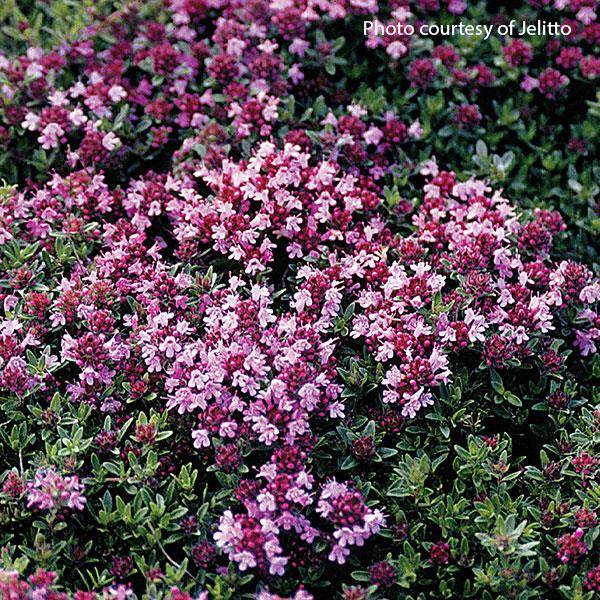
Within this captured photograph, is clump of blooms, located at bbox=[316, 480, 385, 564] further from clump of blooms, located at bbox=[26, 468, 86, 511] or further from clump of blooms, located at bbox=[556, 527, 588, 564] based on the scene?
clump of blooms, located at bbox=[26, 468, 86, 511]

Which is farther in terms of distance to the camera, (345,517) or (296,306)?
(296,306)

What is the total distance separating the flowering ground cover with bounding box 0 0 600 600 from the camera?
2682 mm

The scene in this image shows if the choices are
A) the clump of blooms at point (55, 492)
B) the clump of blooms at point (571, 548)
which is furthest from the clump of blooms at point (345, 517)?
the clump of blooms at point (55, 492)

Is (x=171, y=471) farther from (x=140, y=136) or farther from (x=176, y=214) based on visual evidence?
(x=140, y=136)

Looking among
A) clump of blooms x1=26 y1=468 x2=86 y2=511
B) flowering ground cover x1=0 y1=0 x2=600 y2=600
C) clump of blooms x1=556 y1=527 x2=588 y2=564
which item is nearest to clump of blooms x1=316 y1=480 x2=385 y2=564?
flowering ground cover x1=0 y1=0 x2=600 y2=600

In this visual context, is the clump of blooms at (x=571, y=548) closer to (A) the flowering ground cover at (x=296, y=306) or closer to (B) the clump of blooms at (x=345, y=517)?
(A) the flowering ground cover at (x=296, y=306)

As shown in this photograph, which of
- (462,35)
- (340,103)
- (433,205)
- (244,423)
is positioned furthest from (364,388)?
(462,35)

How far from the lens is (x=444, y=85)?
4086 mm

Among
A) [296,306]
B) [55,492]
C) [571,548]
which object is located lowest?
[571,548]

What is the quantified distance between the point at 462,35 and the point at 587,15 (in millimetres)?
594

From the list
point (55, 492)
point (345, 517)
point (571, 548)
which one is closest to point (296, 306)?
point (345, 517)

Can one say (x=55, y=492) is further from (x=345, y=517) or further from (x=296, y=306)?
(x=296, y=306)

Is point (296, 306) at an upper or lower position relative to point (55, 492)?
upper

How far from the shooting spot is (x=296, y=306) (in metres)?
3.07
